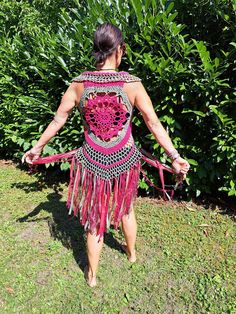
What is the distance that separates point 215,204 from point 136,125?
1.27m

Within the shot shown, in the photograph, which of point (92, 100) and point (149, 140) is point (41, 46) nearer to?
point (149, 140)

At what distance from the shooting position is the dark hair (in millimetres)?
2236

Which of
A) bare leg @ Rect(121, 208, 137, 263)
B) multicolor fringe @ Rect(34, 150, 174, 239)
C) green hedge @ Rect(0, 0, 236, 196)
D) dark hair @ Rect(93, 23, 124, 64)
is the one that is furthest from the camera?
green hedge @ Rect(0, 0, 236, 196)

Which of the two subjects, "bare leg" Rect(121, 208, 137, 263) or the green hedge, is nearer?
"bare leg" Rect(121, 208, 137, 263)

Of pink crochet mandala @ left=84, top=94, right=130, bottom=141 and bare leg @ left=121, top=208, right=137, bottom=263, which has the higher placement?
pink crochet mandala @ left=84, top=94, right=130, bottom=141

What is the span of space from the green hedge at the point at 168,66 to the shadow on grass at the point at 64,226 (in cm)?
63

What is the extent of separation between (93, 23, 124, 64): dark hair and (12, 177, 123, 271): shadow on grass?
6.04 ft

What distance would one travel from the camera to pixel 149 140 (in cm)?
379

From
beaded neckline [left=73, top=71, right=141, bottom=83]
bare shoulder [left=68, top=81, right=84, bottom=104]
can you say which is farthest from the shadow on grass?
beaded neckline [left=73, top=71, right=141, bottom=83]

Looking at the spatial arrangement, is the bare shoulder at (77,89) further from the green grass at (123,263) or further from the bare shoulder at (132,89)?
the green grass at (123,263)

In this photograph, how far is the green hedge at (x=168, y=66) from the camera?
3.20m

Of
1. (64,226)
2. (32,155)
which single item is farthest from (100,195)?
(64,226)

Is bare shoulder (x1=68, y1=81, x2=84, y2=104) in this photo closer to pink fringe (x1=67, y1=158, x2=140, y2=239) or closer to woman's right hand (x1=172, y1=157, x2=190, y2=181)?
pink fringe (x1=67, y1=158, x2=140, y2=239)

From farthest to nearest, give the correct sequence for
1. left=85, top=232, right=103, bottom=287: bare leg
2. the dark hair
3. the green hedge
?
the green hedge → left=85, top=232, right=103, bottom=287: bare leg → the dark hair
